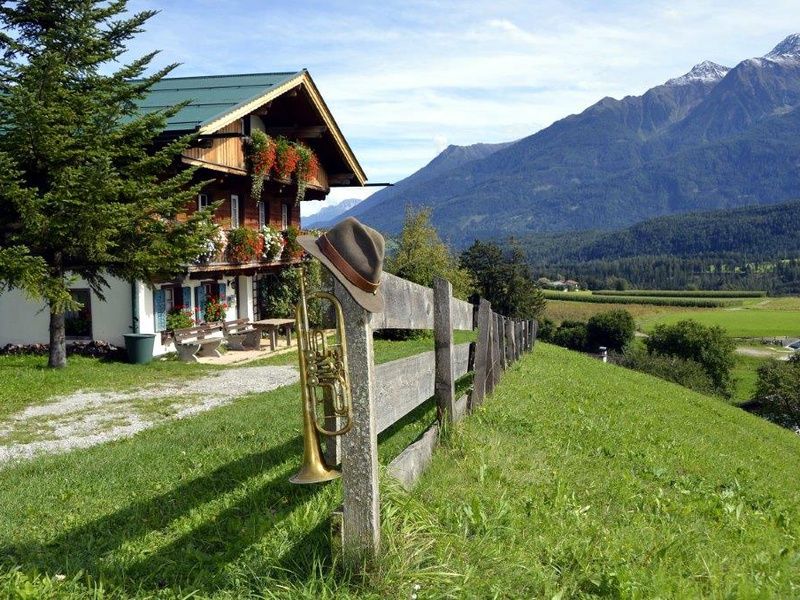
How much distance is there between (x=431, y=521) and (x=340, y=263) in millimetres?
1705

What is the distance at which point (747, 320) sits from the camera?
127m

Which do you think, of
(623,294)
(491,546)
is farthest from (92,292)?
(623,294)

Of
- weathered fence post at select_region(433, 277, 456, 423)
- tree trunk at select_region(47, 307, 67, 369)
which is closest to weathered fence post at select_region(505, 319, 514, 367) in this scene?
weathered fence post at select_region(433, 277, 456, 423)

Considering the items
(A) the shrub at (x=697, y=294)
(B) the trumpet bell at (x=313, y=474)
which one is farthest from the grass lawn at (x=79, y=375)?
(A) the shrub at (x=697, y=294)

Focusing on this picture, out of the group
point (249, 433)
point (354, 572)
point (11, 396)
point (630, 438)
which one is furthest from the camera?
point (11, 396)

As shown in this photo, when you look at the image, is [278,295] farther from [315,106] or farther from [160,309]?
[160,309]

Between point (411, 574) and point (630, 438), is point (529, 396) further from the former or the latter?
point (411, 574)

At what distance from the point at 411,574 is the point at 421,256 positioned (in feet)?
105

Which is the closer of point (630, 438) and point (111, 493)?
point (111, 493)

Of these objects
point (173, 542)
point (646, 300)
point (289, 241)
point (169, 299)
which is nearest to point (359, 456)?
point (173, 542)

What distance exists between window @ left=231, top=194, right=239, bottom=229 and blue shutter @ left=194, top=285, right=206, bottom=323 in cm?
288

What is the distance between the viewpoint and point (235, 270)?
2319cm

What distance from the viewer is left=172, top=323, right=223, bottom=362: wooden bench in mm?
19375

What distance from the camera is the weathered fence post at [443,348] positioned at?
18.6 feet
